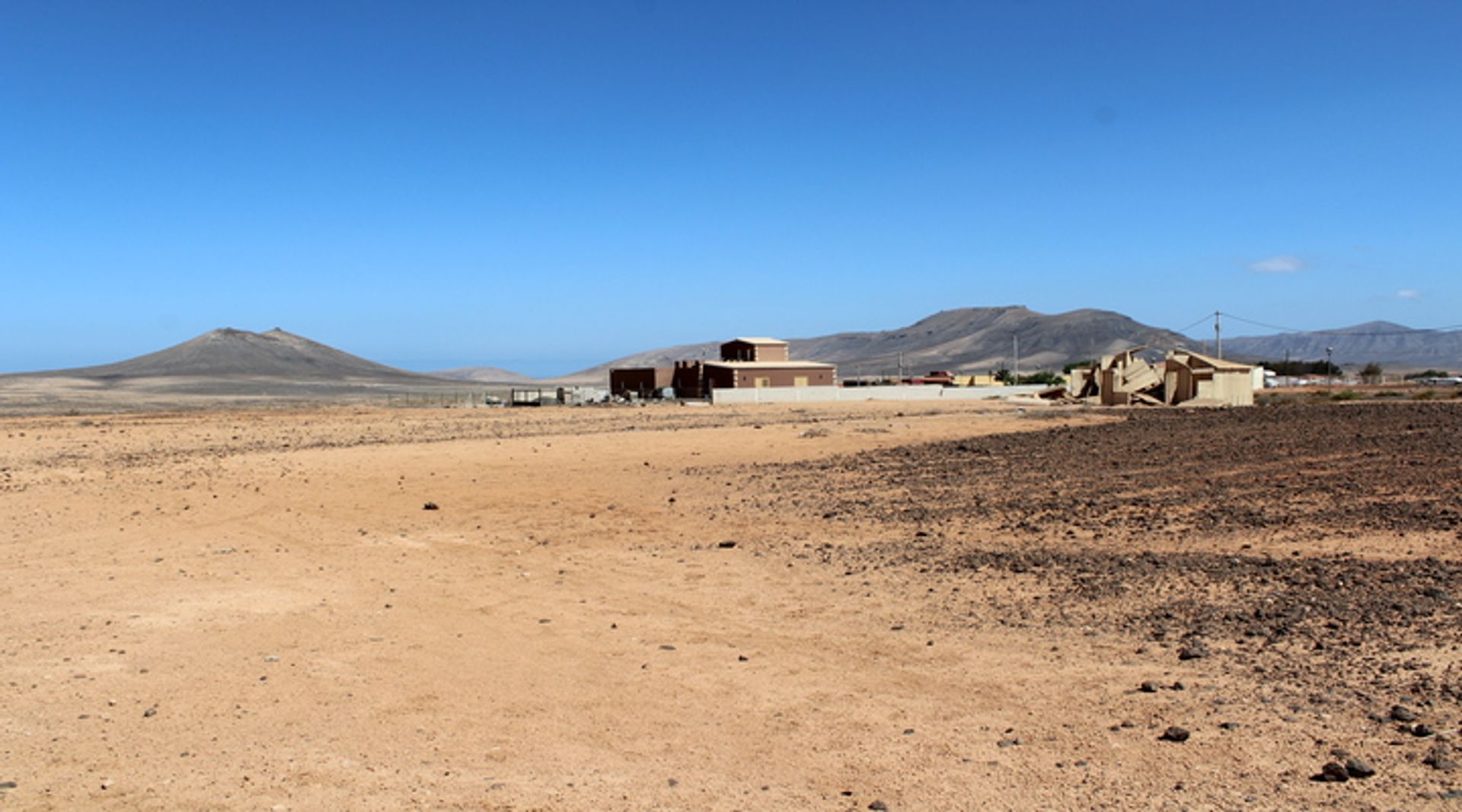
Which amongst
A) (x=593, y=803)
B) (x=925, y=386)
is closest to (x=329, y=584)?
(x=593, y=803)

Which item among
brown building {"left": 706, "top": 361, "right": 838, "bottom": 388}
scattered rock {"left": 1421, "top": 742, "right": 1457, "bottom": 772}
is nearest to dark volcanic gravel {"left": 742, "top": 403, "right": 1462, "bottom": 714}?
scattered rock {"left": 1421, "top": 742, "right": 1457, "bottom": 772}

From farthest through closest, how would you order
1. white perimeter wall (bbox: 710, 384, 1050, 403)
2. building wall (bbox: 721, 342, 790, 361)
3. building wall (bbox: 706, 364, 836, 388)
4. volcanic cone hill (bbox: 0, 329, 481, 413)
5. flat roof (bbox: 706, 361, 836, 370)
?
1. building wall (bbox: 721, 342, 790, 361)
2. volcanic cone hill (bbox: 0, 329, 481, 413)
3. flat roof (bbox: 706, 361, 836, 370)
4. building wall (bbox: 706, 364, 836, 388)
5. white perimeter wall (bbox: 710, 384, 1050, 403)

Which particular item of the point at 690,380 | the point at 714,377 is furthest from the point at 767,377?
the point at 690,380

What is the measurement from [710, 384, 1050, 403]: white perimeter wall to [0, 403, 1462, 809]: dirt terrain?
50797 millimetres

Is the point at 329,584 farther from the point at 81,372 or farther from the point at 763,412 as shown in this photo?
the point at 81,372

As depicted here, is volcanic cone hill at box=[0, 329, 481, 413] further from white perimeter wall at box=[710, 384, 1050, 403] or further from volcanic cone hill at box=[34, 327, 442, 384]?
white perimeter wall at box=[710, 384, 1050, 403]

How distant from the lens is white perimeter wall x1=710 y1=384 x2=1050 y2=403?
68.9m

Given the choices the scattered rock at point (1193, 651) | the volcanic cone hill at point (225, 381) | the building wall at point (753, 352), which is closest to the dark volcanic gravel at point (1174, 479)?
the scattered rock at point (1193, 651)

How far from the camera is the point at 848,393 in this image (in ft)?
240

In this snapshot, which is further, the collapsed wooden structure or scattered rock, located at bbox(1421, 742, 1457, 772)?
the collapsed wooden structure

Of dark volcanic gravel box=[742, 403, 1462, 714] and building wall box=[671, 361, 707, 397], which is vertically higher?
building wall box=[671, 361, 707, 397]

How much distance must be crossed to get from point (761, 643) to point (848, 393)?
6542cm

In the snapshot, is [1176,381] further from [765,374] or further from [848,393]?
[765,374]

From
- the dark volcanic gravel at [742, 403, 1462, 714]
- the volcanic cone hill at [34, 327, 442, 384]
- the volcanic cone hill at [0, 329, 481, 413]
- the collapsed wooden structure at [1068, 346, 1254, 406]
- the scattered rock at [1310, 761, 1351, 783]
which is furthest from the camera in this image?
the volcanic cone hill at [34, 327, 442, 384]
